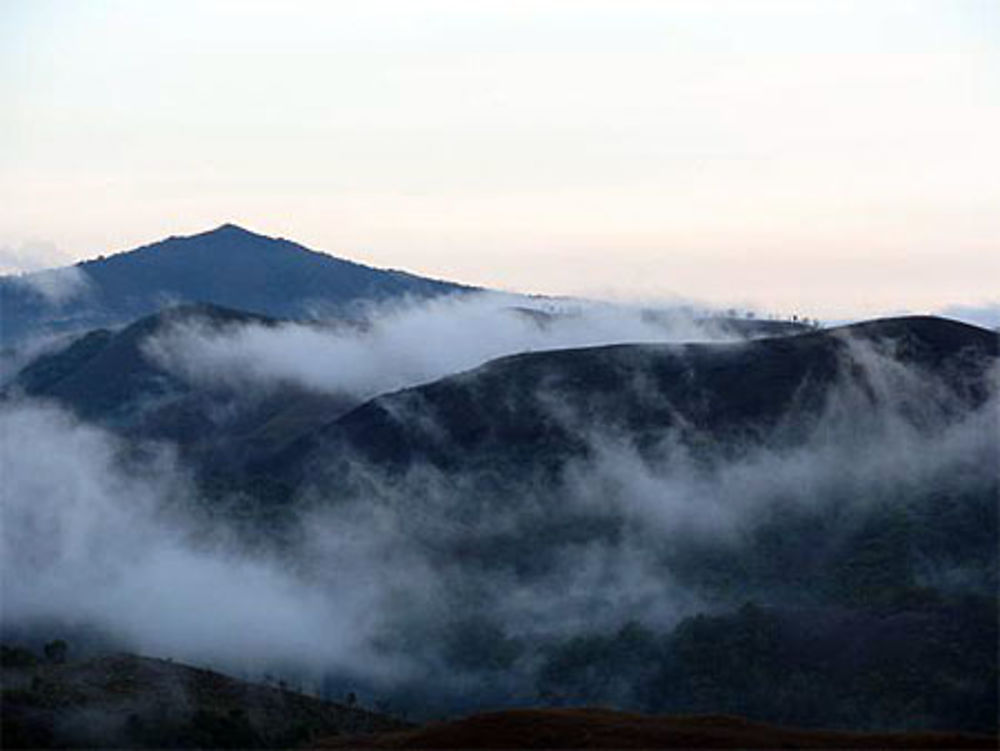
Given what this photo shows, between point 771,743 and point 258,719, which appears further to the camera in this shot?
point 258,719

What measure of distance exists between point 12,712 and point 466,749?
1241 inches

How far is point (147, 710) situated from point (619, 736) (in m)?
35.9

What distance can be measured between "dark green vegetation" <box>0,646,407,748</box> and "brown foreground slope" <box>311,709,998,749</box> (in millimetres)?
8679

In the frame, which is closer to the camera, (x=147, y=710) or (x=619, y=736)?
(x=619, y=736)

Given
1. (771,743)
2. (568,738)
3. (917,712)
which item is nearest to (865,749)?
(771,743)

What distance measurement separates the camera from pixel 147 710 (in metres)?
139

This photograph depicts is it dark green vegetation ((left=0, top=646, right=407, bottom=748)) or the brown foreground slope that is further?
dark green vegetation ((left=0, top=646, right=407, bottom=748))

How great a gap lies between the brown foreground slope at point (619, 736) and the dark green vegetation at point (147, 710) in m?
8.68

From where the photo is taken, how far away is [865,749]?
5020 inches

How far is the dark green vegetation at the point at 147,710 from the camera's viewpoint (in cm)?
12850

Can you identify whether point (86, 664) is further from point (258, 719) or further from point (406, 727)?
point (406, 727)

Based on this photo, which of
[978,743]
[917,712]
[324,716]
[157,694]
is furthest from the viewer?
[917,712]

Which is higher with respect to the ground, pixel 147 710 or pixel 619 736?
pixel 147 710

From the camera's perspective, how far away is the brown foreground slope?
127312mm
